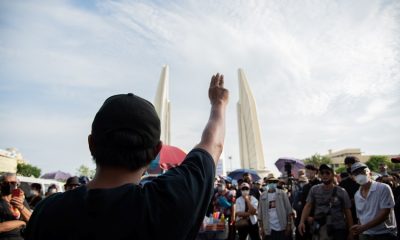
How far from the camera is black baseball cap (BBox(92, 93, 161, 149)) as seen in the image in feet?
3.76

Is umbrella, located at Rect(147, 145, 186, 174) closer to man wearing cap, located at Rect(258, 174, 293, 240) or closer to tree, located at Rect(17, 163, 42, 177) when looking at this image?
man wearing cap, located at Rect(258, 174, 293, 240)

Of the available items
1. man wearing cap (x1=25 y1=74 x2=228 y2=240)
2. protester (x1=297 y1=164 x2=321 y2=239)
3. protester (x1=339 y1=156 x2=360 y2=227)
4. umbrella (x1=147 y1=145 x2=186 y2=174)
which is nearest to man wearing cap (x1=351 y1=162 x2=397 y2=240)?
protester (x1=297 y1=164 x2=321 y2=239)

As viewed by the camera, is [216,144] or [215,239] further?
[215,239]

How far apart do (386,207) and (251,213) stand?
3.48 meters

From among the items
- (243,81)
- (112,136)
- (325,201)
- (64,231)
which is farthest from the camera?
(243,81)

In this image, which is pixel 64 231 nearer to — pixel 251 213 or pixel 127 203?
pixel 127 203

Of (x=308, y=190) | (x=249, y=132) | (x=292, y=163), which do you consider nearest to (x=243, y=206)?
(x=308, y=190)

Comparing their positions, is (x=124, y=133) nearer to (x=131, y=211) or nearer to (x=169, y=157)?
(x=131, y=211)

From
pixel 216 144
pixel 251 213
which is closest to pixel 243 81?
pixel 251 213

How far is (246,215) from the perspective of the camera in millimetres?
7695

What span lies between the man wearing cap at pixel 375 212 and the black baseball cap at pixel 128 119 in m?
4.65

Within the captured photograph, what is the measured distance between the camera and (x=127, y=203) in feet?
3.41

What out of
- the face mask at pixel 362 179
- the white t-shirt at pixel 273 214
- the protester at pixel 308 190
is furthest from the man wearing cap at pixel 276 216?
the face mask at pixel 362 179

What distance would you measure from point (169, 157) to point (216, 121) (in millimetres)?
8522
